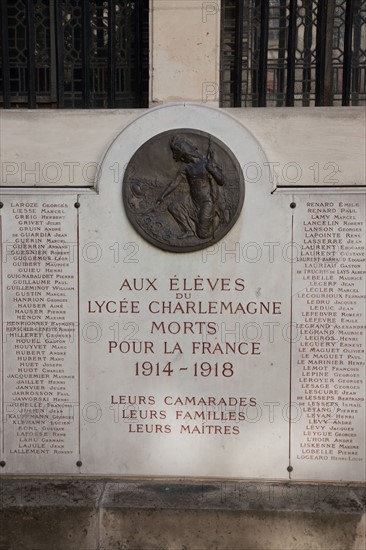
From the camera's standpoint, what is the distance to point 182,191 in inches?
187

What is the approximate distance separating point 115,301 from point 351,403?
211cm

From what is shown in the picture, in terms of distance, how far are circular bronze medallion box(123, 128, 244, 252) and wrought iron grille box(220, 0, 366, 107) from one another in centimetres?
70

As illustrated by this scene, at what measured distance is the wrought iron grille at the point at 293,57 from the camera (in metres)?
5.07

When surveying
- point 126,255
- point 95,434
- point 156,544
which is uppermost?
point 126,255

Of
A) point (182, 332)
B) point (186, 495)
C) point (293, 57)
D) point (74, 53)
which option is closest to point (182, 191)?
point (182, 332)

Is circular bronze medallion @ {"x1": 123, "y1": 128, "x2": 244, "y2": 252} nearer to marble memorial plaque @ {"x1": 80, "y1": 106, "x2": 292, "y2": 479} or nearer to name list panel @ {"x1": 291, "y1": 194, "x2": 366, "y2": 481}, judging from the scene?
marble memorial plaque @ {"x1": 80, "y1": 106, "x2": 292, "y2": 479}

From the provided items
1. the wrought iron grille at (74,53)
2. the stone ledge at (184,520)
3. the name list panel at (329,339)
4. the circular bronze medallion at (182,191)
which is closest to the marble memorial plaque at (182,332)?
the circular bronze medallion at (182,191)

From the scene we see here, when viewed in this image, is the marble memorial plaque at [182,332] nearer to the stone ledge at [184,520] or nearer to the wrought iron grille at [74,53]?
the stone ledge at [184,520]

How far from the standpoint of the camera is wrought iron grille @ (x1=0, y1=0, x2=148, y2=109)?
16.7 ft

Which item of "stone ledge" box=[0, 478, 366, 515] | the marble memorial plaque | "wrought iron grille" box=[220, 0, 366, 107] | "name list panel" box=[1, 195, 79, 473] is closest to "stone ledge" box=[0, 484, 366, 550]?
"stone ledge" box=[0, 478, 366, 515]

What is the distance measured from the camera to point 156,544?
4.60m

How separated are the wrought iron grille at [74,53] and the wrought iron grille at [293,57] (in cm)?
82

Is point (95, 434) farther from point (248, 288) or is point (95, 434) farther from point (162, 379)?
point (248, 288)

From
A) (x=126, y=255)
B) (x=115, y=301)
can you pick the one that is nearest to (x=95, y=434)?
(x=115, y=301)
